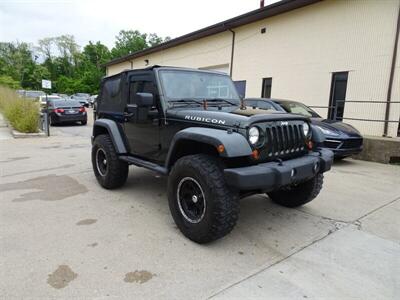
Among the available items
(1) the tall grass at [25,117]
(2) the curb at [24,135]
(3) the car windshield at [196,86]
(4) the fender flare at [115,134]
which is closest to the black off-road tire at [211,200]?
(3) the car windshield at [196,86]

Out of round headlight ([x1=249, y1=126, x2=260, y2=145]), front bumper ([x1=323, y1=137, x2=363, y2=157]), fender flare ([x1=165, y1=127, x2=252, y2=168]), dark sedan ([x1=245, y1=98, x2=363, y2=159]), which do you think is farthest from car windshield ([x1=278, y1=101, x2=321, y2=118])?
Answer: fender flare ([x1=165, y1=127, x2=252, y2=168])

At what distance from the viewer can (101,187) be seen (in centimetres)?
507

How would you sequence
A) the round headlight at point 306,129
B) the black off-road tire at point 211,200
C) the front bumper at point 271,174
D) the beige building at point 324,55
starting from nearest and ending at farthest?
A: 1. the front bumper at point 271,174
2. the black off-road tire at point 211,200
3. the round headlight at point 306,129
4. the beige building at point 324,55

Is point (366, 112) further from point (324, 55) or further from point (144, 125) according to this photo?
point (144, 125)

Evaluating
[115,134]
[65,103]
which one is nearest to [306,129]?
[115,134]

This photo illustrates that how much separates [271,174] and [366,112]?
7.76m

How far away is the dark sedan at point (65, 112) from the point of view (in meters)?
15.0

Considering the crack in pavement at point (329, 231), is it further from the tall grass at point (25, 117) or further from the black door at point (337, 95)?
the tall grass at point (25, 117)

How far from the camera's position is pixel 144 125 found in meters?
4.14

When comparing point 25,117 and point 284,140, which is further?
point 25,117

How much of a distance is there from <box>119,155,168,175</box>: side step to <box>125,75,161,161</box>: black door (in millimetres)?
81

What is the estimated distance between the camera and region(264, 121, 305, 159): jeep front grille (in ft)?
10.2

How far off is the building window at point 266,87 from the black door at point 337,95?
2788 millimetres

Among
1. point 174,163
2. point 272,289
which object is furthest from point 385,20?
point 272,289
